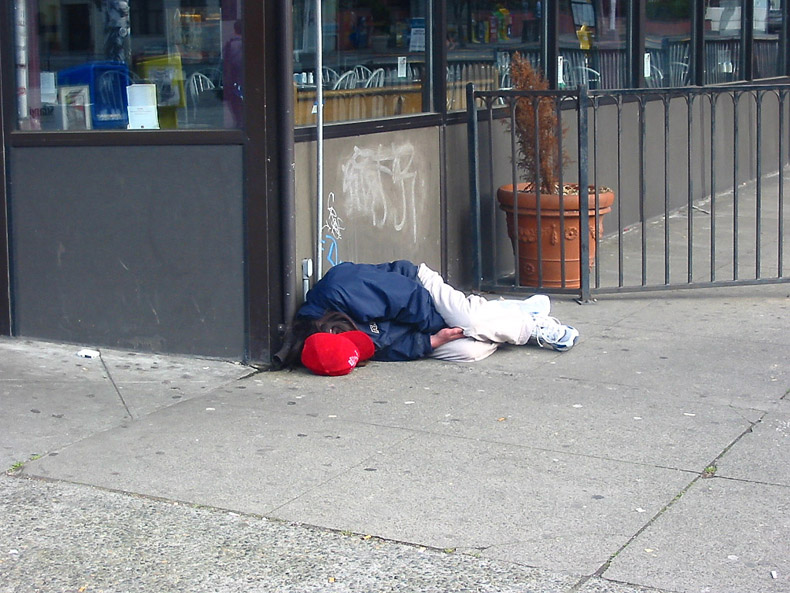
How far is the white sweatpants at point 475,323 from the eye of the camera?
635cm

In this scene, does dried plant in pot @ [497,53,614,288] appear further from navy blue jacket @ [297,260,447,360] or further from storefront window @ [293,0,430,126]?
navy blue jacket @ [297,260,447,360]

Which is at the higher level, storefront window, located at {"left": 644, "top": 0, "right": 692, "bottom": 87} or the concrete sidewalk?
storefront window, located at {"left": 644, "top": 0, "right": 692, "bottom": 87}

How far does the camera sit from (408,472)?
4648 mm

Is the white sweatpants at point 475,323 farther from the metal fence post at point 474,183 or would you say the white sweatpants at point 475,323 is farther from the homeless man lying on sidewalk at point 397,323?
the metal fence post at point 474,183

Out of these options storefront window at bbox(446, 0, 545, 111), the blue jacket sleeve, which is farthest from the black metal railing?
the blue jacket sleeve

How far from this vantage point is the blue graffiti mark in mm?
6590

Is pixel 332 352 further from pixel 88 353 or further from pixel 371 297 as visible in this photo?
pixel 88 353

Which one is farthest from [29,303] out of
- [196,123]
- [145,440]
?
[145,440]

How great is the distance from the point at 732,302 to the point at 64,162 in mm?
4382

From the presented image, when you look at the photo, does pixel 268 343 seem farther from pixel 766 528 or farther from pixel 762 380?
pixel 766 528

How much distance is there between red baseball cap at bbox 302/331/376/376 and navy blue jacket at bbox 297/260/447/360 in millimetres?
149

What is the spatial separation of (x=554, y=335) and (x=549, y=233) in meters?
1.43

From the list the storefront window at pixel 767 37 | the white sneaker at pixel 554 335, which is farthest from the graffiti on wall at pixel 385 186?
the storefront window at pixel 767 37

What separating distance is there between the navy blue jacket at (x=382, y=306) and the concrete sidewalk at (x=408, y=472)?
14 cm
